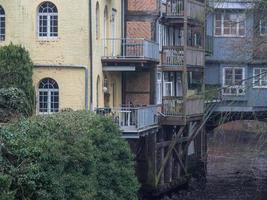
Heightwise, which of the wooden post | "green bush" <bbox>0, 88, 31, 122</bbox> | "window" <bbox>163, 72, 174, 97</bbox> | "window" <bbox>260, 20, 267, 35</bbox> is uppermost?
"window" <bbox>260, 20, 267, 35</bbox>

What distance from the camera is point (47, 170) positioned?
73.9 feet

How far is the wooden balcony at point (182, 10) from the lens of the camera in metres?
42.4

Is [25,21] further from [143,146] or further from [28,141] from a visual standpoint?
[28,141]

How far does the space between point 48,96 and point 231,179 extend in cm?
1576

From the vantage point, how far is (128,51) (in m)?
38.5

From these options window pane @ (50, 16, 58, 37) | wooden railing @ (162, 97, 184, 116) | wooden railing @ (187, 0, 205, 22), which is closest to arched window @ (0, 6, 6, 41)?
window pane @ (50, 16, 58, 37)

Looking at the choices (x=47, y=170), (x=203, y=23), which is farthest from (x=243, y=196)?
(x=47, y=170)

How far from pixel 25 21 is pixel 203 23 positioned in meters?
11.6

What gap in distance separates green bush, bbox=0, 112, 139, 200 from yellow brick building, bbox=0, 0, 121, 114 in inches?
174

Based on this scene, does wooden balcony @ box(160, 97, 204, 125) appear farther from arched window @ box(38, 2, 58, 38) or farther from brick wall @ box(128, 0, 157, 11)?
arched window @ box(38, 2, 58, 38)

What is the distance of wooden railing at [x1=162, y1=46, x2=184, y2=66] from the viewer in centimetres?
4212

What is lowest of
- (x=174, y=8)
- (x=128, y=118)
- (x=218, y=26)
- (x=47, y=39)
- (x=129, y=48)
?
(x=128, y=118)

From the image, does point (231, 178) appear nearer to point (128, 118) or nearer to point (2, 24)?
point (128, 118)

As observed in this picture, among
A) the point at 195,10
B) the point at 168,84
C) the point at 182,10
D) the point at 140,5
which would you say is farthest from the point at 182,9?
the point at 168,84
